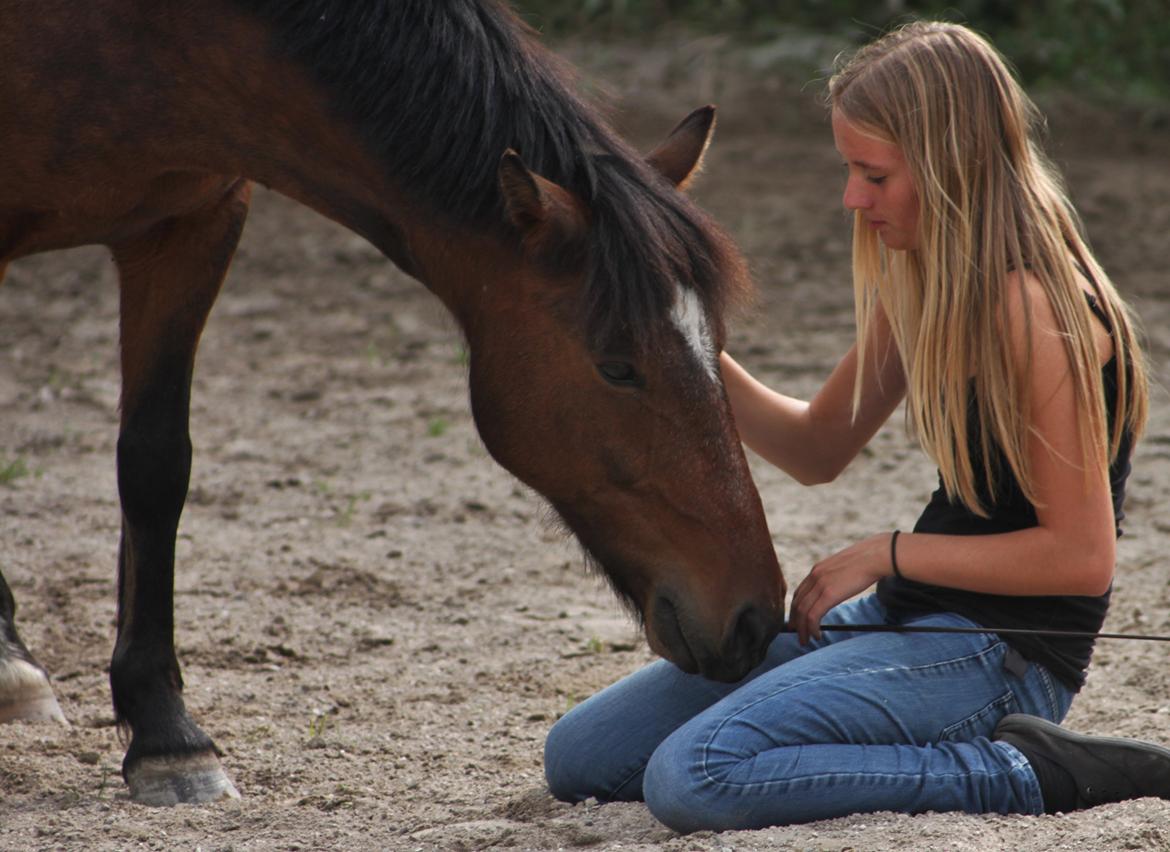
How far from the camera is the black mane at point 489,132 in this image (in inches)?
98.1

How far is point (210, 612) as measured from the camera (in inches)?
155

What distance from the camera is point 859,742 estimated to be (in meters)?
2.57

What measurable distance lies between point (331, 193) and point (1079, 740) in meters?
1.64

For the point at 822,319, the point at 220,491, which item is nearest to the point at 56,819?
the point at 220,491

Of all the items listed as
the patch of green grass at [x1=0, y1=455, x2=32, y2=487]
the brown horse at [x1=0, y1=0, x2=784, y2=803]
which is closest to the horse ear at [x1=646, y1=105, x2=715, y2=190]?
the brown horse at [x1=0, y1=0, x2=784, y2=803]

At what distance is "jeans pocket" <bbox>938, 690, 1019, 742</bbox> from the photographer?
260 centimetres

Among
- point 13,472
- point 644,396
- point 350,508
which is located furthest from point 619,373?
point 13,472

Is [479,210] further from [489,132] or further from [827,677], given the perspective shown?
A: [827,677]

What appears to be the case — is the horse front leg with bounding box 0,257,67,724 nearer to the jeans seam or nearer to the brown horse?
the brown horse

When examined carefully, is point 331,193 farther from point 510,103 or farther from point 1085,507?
point 1085,507

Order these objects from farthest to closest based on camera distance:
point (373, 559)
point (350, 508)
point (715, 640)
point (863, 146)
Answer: point (350, 508)
point (373, 559)
point (863, 146)
point (715, 640)

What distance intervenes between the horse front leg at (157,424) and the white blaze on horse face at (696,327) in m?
1.24

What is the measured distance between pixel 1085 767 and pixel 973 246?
0.90 m

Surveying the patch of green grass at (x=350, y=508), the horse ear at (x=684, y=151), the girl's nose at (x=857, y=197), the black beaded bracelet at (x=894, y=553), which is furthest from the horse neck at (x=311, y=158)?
the patch of green grass at (x=350, y=508)
